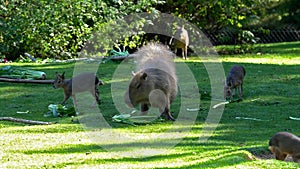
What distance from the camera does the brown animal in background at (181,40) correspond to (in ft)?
59.6

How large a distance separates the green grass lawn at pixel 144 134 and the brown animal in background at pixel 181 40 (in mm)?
5244

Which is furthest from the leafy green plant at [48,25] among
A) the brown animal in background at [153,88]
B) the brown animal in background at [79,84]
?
the brown animal in background at [153,88]

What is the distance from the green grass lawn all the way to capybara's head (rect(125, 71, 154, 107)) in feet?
1.06

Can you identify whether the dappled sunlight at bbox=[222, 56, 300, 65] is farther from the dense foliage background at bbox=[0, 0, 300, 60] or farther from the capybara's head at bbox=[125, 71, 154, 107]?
the capybara's head at bbox=[125, 71, 154, 107]

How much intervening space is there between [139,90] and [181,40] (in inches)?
372

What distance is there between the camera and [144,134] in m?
8.16

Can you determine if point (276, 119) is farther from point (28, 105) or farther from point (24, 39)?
point (24, 39)

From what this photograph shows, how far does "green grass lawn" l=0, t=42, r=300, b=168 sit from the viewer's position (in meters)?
6.59

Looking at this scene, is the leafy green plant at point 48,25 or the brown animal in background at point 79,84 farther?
the leafy green plant at point 48,25

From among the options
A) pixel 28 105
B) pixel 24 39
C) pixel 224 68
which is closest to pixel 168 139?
pixel 28 105

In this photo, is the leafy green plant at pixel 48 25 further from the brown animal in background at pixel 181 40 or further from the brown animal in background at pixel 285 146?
the brown animal in background at pixel 285 146

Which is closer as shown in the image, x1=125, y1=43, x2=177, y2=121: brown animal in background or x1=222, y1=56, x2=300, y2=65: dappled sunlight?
x1=125, y1=43, x2=177, y2=121: brown animal in background

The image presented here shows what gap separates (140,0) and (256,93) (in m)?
7.86

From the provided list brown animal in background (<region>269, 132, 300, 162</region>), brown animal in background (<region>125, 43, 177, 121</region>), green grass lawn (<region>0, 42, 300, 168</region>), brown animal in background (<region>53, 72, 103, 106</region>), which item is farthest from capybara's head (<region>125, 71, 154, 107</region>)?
brown animal in background (<region>269, 132, 300, 162</region>)
